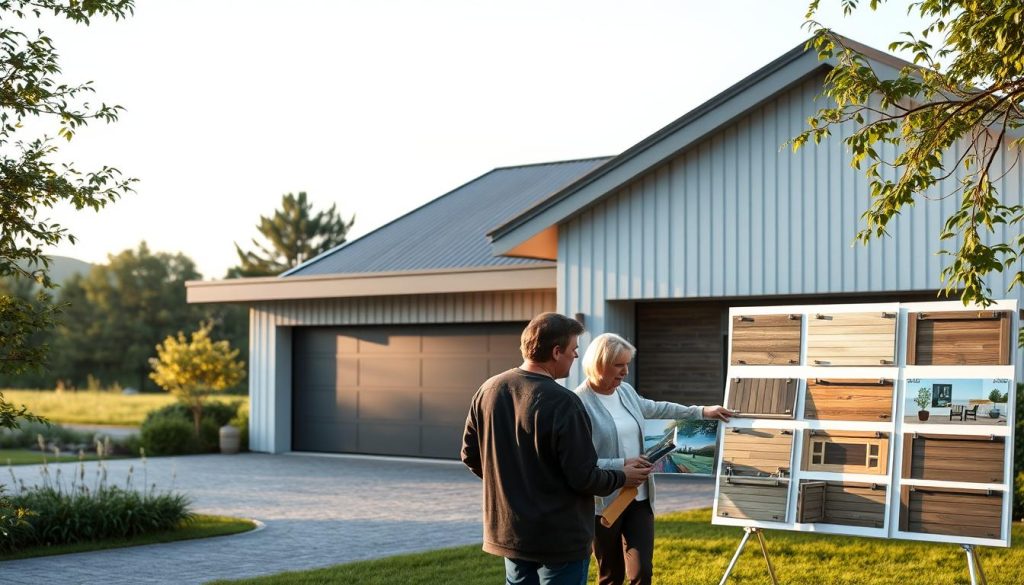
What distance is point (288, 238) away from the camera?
71125 mm

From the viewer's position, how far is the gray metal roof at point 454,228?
20.9m

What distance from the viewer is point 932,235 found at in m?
13.6

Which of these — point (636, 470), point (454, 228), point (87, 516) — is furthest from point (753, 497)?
point (454, 228)

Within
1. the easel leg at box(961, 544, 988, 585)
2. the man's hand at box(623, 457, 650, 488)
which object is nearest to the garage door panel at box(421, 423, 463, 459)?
the easel leg at box(961, 544, 988, 585)

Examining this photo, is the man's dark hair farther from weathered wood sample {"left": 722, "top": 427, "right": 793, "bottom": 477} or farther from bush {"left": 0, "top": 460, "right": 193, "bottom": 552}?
bush {"left": 0, "top": 460, "right": 193, "bottom": 552}

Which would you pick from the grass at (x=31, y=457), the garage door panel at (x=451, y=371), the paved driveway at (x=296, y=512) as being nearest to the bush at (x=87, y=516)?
the paved driveway at (x=296, y=512)

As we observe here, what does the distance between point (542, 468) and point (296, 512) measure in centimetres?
930

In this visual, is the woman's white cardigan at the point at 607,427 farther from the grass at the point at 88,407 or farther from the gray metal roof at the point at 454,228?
the grass at the point at 88,407

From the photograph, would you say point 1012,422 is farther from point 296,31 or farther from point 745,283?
point 296,31

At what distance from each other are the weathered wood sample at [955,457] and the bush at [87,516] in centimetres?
735

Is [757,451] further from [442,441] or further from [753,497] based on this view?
[442,441]

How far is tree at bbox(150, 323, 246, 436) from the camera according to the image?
23172 mm

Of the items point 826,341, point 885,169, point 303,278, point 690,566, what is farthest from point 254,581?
point 303,278

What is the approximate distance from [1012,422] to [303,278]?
15.3 meters
